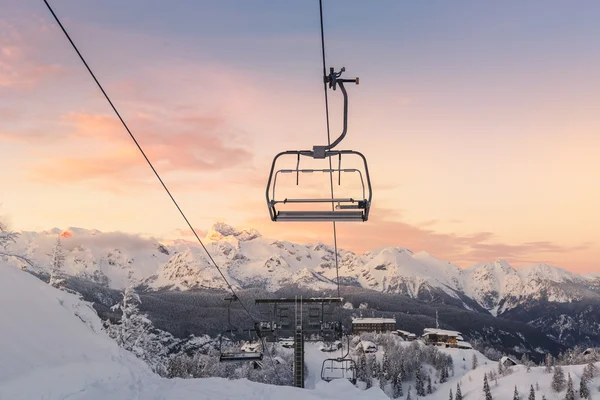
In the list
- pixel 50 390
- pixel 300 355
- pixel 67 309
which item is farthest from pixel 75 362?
pixel 300 355

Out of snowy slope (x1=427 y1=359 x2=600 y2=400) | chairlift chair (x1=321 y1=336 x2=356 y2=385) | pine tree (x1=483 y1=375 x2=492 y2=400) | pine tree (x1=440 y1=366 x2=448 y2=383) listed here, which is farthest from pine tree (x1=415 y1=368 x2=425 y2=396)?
chairlift chair (x1=321 y1=336 x2=356 y2=385)

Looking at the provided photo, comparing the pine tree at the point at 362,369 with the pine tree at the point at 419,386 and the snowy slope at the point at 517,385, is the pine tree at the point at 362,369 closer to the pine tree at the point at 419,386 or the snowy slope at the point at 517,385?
the pine tree at the point at 419,386

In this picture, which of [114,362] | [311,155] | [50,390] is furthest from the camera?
[114,362]

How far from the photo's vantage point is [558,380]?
143375mm

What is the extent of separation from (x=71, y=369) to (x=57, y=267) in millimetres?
49180

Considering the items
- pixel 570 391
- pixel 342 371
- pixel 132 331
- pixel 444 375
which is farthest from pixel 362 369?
pixel 342 371

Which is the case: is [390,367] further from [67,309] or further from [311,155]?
[311,155]

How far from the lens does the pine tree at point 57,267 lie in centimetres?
5622

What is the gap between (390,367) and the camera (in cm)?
16600

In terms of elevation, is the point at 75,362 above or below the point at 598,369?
above

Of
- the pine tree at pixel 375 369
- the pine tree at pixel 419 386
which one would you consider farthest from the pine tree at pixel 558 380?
the pine tree at pixel 375 369

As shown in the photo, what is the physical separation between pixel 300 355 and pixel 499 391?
447 ft

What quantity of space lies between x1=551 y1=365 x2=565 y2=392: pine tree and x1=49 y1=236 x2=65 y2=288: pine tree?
5078 inches

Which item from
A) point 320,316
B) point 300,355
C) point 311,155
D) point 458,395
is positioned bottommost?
point 458,395
